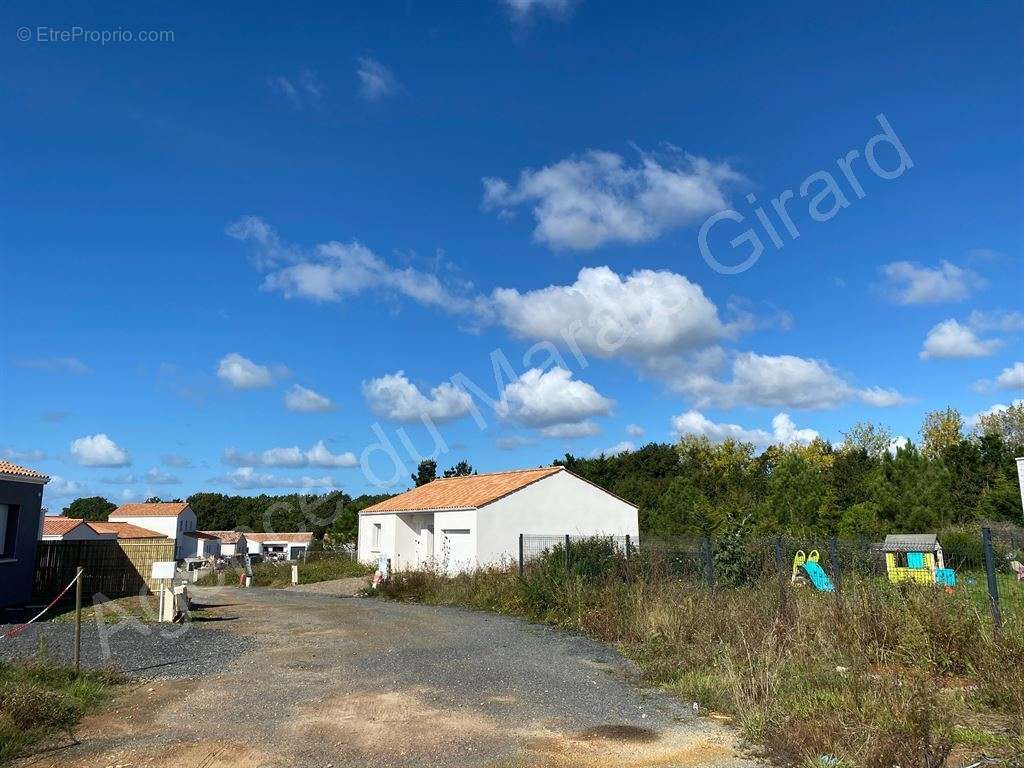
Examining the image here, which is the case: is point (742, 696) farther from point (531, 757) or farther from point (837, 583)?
point (837, 583)

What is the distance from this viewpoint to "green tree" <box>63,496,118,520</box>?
98062 millimetres

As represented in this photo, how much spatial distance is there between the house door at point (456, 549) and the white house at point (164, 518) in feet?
166

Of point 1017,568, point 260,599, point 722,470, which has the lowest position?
point 260,599

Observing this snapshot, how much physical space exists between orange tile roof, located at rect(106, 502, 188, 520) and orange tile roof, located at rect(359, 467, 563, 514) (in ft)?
144

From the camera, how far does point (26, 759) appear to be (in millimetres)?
6078

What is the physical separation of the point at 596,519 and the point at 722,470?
121 feet

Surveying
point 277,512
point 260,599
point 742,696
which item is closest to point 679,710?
point 742,696

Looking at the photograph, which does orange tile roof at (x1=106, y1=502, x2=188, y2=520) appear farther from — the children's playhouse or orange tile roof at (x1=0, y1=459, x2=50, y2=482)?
the children's playhouse

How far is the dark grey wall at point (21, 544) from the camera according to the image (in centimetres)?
1634

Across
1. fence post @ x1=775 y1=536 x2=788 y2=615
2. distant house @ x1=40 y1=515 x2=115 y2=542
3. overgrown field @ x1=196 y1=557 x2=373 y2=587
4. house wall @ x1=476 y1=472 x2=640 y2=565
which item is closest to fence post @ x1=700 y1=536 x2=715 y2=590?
fence post @ x1=775 y1=536 x2=788 y2=615

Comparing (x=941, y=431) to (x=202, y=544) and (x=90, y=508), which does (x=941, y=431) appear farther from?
(x=90, y=508)

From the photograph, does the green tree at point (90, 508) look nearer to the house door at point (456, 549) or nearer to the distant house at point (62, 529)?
the distant house at point (62, 529)

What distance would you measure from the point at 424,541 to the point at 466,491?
3.02 meters

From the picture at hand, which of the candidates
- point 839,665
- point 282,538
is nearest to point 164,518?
point 282,538
